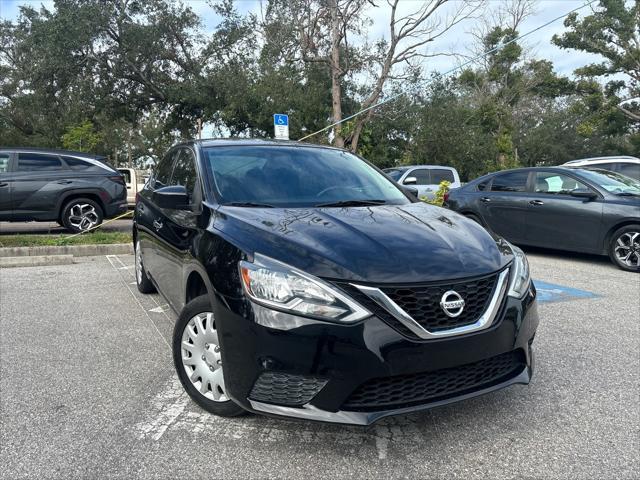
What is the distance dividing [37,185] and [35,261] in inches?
108

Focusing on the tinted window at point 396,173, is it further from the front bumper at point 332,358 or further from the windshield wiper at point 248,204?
the front bumper at point 332,358

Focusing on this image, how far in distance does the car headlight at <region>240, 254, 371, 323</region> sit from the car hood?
51 millimetres

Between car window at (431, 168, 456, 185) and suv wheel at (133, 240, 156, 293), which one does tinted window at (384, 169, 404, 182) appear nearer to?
car window at (431, 168, 456, 185)

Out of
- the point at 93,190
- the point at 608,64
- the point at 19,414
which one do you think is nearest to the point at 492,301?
the point at 19,414

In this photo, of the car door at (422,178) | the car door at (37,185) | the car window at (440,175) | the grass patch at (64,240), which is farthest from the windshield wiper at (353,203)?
the car window at (440,175)

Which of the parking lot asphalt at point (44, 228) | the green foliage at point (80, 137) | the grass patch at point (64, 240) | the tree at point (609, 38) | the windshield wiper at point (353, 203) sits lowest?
the parking lot asphalt at point (44, 228)

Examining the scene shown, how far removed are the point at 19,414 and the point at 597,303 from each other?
514cm

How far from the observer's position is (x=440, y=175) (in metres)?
15.2

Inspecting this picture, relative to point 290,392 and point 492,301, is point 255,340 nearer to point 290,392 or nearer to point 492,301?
point 290,392

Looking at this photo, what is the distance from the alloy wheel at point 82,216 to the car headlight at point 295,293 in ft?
28.1

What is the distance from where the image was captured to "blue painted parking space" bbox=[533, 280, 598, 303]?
17.6ft

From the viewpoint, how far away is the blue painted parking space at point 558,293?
5375 millimetres

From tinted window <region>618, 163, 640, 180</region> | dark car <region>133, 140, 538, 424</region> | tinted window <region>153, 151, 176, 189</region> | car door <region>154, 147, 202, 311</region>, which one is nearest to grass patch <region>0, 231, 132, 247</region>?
tinted window <region>153, 151, 176, 189</region>

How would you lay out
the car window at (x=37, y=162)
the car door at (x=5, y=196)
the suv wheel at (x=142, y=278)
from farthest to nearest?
the car window at (x=37, y=162)
the car door at (x=5, y=196)
the suv wheel at (x=142, y=278)
